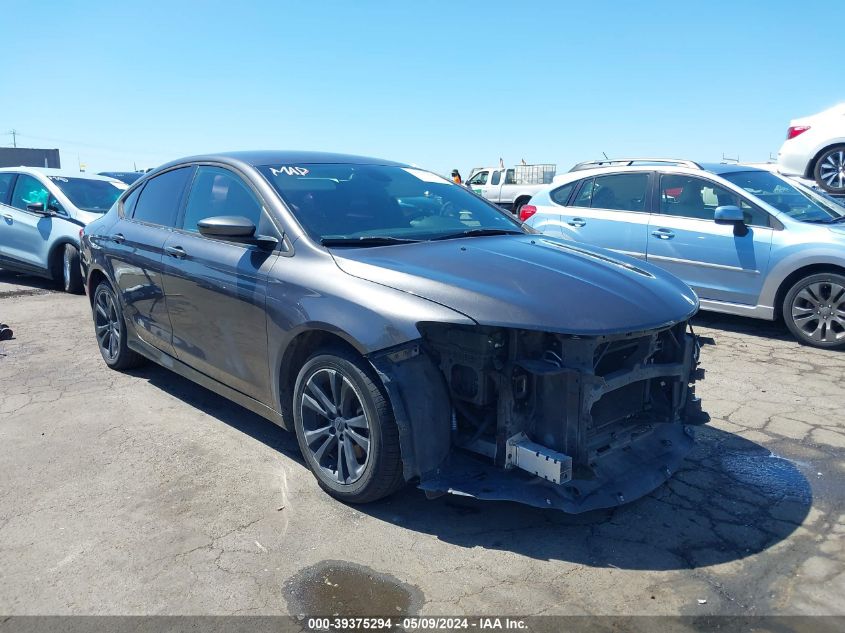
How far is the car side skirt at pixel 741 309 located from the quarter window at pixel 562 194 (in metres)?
2.12

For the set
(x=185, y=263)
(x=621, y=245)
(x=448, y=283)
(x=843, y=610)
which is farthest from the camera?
(x=621, y=245)

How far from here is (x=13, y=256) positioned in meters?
10.2

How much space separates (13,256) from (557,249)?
30.1 ft

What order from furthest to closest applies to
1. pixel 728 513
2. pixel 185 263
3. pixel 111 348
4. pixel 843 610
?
→ pixel 111 348 < pixel 185 263 < pixel 728 513 < pixel 843 610

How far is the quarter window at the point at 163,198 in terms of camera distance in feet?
15.9

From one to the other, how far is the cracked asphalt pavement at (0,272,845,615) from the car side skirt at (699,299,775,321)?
6.82 ft

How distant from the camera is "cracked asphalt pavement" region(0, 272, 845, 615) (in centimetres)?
281

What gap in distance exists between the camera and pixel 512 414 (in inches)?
124

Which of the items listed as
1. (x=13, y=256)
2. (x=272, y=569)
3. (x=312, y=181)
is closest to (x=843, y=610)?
(x=272, y=569)

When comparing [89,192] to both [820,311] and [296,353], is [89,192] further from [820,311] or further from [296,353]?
[820,311]

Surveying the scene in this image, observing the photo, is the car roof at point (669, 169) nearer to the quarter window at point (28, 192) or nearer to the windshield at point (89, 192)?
the windshield at point (89, 192)

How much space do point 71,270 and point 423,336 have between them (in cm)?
817

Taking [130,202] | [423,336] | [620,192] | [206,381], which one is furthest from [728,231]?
[130,202]

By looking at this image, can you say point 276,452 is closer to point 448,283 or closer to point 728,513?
point 448,283
